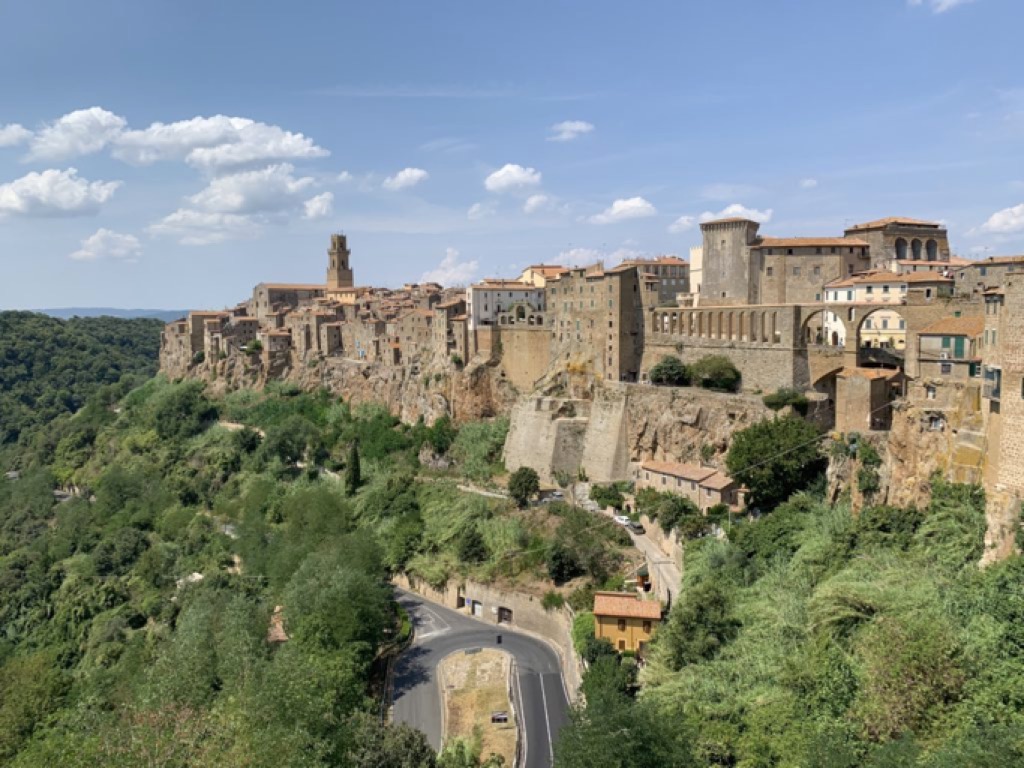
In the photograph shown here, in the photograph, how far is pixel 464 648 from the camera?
30609mm

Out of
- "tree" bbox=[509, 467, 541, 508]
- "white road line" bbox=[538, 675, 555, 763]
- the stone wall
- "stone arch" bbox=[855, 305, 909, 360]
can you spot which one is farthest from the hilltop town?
"white road line" bbox=[538, 675, 555, 763]

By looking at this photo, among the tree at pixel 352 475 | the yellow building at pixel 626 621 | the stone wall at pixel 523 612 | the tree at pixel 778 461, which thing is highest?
the tree at pixel 778 461

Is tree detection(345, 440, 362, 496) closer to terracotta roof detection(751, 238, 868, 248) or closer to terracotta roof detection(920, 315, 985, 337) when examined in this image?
terracotta roof detection(751, 238, 868, 248)

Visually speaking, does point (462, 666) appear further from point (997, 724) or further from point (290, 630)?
point (997, 724)

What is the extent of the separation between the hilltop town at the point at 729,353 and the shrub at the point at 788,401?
0.80m

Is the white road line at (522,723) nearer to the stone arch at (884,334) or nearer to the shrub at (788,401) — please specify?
the shrub at (788,401)

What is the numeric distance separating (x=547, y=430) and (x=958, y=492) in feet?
72.9

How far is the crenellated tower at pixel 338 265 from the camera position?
8588 cm

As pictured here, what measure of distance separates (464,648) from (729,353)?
60.6 feet

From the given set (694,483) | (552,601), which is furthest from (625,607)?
(694,483)

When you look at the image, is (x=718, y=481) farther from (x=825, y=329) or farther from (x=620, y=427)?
(x=825, y=329)

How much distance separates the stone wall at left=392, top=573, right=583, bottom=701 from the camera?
28058 mm

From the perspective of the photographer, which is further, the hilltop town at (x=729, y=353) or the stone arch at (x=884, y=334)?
the stone arch at (x=884, y=334)

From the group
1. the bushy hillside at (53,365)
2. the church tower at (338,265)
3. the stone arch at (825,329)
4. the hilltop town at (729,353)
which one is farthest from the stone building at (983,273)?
the bushy hillside at (53,365)
